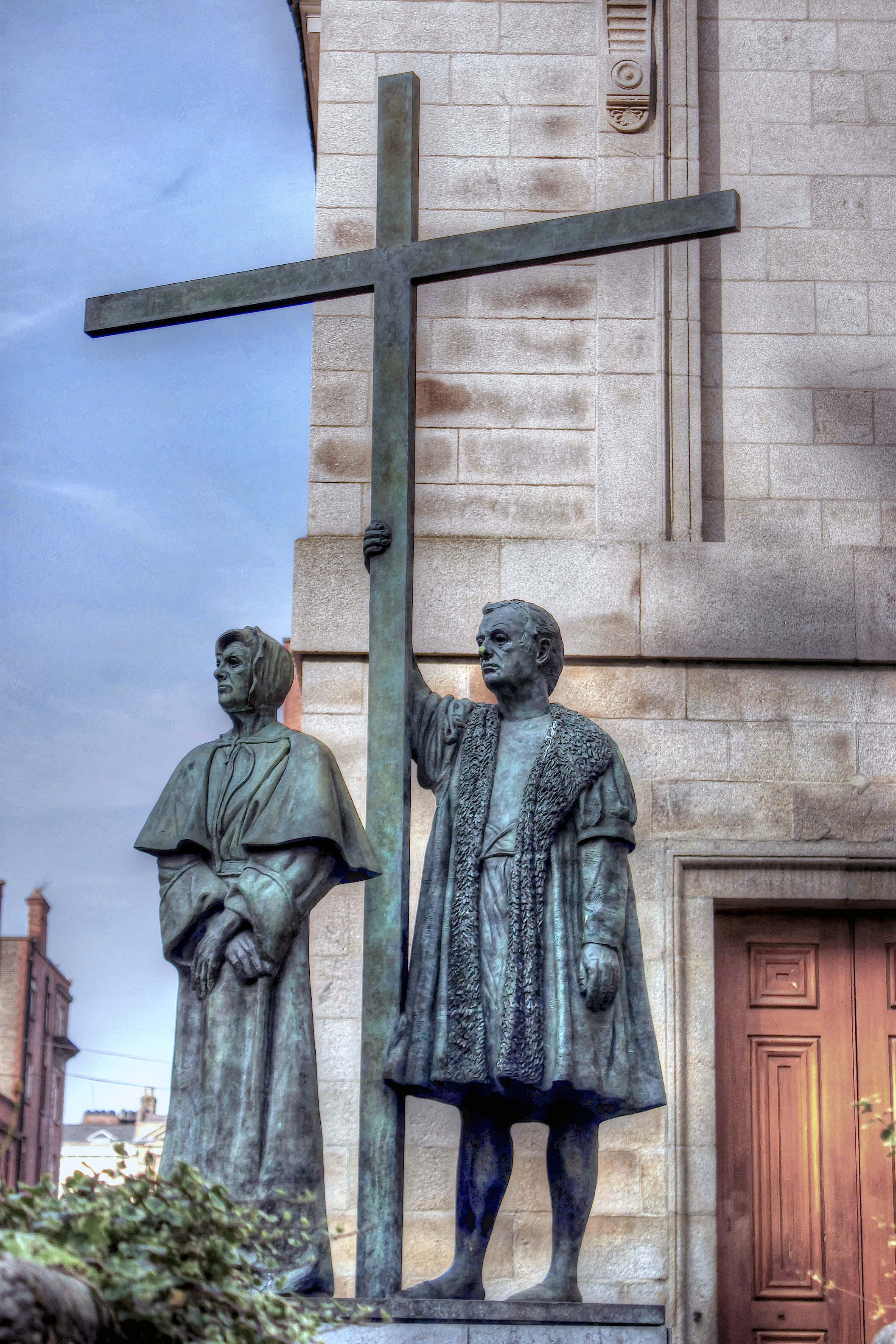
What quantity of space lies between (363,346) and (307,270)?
280cm

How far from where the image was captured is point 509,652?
20.2 ft

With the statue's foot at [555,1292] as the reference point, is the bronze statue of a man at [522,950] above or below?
above

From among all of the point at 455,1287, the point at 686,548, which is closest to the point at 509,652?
the point at 455,1287

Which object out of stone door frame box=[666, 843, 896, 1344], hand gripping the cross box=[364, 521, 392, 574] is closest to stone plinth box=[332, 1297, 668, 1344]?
hand gripping the cross box=[364, 521, 392, 574]

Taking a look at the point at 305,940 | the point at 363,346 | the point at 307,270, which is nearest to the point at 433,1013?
the point at 305,940

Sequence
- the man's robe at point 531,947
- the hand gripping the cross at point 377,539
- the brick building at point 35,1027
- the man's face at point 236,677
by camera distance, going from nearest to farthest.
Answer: the man's robe at point 531,947
the hand gripping the cross at point 377,539
the man's face at point 236,677
the brick building at point 35,1027

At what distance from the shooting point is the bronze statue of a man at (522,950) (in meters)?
5.60

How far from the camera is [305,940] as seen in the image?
5898 millimetres

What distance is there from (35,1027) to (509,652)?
16.8 metres

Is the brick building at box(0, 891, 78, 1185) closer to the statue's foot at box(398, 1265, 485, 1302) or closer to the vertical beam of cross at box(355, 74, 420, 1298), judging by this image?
the statue's foot at box(398, 1265, 485, 1302)

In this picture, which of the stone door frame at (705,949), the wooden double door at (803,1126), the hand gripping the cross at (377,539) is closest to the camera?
the hand gripping the cross at (377,539)

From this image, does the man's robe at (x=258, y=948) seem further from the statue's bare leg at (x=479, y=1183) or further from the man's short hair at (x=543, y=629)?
the man's short hair at (x=543, y=629)

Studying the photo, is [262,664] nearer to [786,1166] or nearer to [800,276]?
[786,1166]

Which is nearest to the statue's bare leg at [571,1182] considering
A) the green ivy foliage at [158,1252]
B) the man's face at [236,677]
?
the man's face at [236,677]
